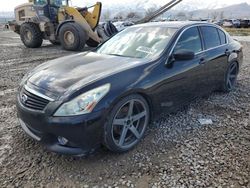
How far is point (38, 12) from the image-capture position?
37.5ft

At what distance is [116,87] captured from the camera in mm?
2742

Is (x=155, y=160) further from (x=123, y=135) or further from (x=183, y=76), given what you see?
(x=183, y=76)

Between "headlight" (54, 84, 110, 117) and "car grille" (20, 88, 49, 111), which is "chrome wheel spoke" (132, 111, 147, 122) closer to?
"headlight" (54, 84, 110, 117)

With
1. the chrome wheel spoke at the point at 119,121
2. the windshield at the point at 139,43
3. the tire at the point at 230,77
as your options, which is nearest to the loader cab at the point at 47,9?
the windshield at the point at 139,43

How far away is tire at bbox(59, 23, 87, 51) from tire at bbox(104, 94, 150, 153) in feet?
25.4

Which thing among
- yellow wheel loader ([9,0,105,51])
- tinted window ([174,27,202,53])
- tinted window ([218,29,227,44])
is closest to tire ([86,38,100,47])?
yellow wheel loader ([9,0,105,51])

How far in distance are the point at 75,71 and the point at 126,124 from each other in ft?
3.01

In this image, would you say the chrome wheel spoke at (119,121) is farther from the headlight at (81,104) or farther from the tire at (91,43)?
the tire at (91,43)

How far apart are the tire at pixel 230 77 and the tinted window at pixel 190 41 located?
131 centimetres

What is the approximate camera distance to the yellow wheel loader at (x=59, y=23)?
1042cm

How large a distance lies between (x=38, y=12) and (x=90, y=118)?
10.4 m

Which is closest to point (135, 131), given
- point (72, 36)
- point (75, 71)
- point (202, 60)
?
point (75, 71)

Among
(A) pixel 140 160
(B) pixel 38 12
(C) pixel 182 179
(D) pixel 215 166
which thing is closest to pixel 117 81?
(A) pixel 140 160

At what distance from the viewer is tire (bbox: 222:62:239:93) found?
5.09 m
